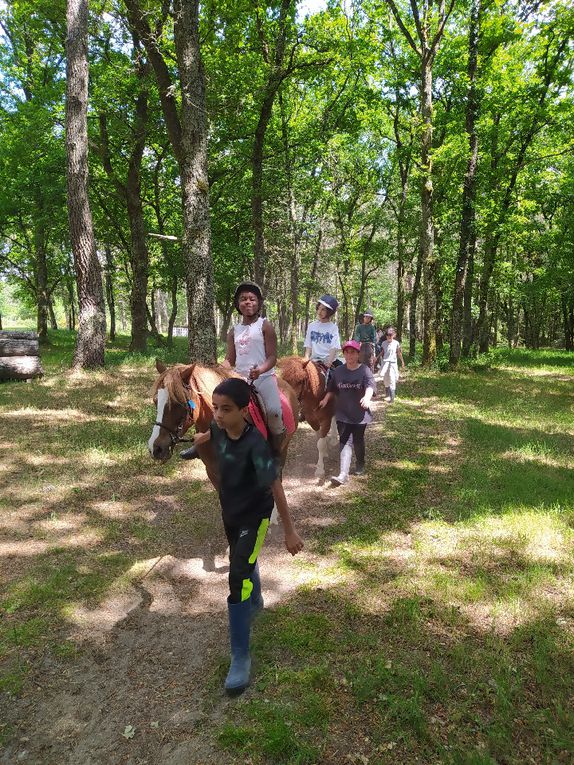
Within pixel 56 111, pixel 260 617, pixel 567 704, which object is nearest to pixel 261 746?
pixel 260 617

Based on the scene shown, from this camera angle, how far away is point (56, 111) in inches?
707

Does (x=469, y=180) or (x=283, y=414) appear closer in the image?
(x=283, y=414)

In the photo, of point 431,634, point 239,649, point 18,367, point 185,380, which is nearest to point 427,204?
point 18,367

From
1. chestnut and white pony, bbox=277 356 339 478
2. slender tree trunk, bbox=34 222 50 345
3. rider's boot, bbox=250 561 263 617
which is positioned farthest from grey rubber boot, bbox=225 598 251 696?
slender tree trunk, bbox=34 222 50 345

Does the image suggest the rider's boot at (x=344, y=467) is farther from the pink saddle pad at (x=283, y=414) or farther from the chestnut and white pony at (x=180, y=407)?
the chestnut and white pony at (x=180, y=407)

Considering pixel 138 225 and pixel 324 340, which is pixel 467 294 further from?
pixel 324 340

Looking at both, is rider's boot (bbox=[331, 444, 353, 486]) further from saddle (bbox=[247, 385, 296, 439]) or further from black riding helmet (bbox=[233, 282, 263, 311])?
black riding helmet (bbox=[233, 282, 263, 311])

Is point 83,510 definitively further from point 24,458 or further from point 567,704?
point 567,704

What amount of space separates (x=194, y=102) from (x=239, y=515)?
8.53m

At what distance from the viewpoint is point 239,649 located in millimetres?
3477

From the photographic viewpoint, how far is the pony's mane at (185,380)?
15.0 ft

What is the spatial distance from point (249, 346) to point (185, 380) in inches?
44.9

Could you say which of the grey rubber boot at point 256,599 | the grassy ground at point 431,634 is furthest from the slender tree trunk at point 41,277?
the grey rubber boot at point 256,599

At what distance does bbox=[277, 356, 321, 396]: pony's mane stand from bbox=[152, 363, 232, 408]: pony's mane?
7.93ft
